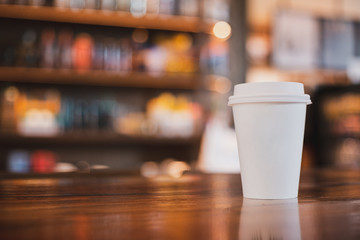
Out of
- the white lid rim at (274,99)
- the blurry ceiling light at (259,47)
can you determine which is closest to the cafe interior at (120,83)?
the blurry ceiling light at (259,47)

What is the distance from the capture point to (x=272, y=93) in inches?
24.2

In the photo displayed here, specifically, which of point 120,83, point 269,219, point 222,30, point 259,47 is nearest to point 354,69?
point 259,47

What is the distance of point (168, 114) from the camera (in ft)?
9.78

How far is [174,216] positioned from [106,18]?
256cm

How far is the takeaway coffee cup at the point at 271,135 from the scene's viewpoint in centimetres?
62

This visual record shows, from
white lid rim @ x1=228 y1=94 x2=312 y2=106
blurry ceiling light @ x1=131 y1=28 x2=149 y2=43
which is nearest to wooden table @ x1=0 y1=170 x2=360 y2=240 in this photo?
white lid rim @ x1=228 y1=94 x2=312 y2=106

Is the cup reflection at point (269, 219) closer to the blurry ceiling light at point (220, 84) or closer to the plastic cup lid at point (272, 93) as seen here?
the plastic cup lid at point (272, 93)

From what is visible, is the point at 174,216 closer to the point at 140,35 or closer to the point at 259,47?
the point at 140,35

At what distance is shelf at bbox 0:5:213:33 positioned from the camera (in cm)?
270

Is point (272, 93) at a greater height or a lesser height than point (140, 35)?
lesser

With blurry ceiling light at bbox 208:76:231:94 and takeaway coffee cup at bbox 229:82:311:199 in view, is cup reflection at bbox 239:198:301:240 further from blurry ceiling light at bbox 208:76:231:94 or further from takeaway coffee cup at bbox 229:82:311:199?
blurry ceiling light at bbox 208:76:231:94

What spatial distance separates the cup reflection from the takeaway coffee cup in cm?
3

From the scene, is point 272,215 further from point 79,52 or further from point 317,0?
point 317,0

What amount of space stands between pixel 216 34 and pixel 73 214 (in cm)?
277
